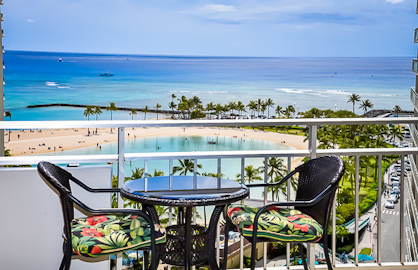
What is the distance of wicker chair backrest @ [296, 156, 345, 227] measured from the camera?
262cm

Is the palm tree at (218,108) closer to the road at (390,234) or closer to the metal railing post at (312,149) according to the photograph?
the road at (390,234)

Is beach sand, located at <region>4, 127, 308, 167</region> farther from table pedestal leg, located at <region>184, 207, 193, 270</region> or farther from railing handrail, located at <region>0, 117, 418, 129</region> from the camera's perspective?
table pedestal leg, located at <region>184, 207, 193, 270</region>

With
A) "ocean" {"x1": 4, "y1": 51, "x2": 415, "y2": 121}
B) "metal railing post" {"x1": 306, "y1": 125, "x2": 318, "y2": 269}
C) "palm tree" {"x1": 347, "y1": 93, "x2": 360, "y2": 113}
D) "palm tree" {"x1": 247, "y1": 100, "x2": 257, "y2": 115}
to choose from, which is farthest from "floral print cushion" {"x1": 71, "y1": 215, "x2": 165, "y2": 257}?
"palm tree" {"x1": 347, "y1": 93, "x2": 360, "y2": 113}

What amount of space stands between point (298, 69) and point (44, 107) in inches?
925

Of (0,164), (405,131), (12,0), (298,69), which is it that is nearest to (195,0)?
(298,69)

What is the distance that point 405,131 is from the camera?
144ft

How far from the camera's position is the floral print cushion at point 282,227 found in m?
2.56

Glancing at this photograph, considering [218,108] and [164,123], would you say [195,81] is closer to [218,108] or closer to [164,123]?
[218,108]

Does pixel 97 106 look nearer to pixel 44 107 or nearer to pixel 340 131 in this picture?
pixel 44 107

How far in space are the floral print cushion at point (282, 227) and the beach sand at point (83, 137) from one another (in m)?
38.1

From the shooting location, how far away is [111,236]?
8.00 ft

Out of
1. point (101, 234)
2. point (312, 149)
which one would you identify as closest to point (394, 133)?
point (312, 149)

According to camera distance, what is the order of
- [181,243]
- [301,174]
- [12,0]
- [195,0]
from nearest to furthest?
[181,243]
[301,174]
[12,0]
[195,0]

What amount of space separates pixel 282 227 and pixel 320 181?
1.48 ft
